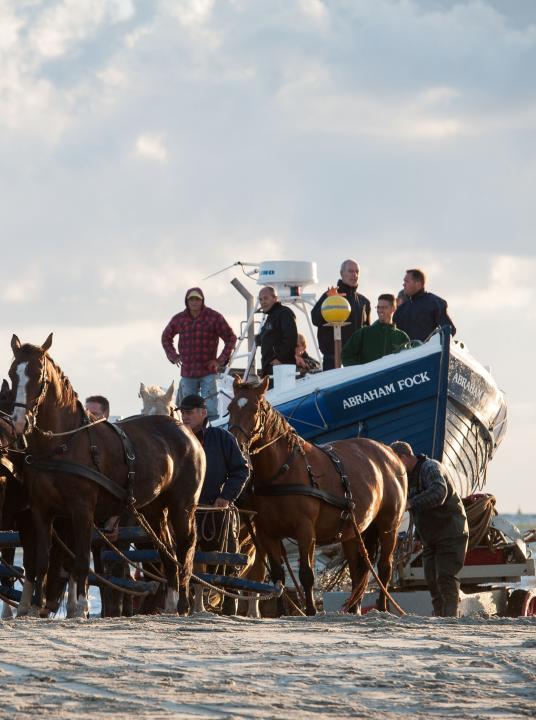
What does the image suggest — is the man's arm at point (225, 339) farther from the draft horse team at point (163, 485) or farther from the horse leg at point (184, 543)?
the horse leg at point (184, 543)

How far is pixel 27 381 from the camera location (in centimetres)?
998

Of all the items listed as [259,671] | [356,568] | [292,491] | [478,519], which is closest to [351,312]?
[478,519]

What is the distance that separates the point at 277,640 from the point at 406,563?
7.94 m

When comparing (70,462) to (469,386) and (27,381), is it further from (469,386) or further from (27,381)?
(469,386)

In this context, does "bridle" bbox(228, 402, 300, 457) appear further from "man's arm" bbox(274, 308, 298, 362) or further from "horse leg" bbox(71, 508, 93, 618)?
"man's arm" bbox(274, 308, 298, 362)

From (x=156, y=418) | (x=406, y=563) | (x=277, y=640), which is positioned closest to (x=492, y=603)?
(x=406, y=563)

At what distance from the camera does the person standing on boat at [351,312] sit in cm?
1767

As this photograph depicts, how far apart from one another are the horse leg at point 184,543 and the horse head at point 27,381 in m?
1.75

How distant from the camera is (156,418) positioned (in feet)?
37.4

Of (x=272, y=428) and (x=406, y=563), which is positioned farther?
(x=406, y=563)

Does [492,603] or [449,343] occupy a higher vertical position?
[449,343]

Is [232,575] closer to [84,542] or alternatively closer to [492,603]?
[84,542]

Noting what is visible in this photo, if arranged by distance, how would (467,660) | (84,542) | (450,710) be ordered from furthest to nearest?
(84,542) → (467,660) → (450,710)

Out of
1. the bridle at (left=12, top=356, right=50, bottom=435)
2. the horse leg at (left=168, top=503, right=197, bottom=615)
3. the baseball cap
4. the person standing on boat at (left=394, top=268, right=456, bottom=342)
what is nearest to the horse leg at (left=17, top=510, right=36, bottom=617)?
the horse leg at (left=168, top=503, right=197, bottom=615)
